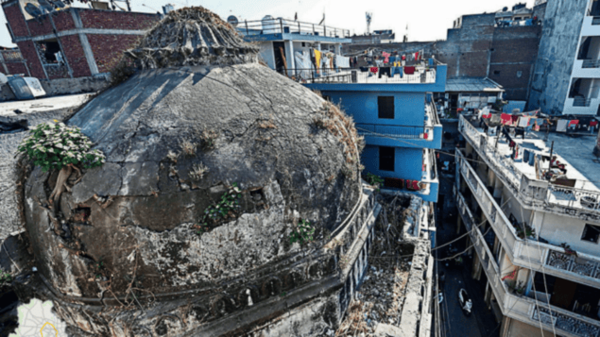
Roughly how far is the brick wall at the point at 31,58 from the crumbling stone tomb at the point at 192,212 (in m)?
12.4

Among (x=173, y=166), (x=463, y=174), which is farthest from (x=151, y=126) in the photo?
(x=463, y=174)

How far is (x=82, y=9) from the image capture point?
557 inches

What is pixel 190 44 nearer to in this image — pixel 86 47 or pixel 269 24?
pixel 269 24

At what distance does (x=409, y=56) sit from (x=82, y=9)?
26.7 meters

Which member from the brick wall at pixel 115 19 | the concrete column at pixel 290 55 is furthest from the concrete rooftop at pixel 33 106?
the concrete column at pixel 290 55

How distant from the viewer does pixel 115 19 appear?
15289 millimetres

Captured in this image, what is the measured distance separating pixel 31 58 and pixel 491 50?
39.2 metres

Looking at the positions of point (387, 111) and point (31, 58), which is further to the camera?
point (31, 58)

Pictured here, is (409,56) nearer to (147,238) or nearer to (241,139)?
(241,139)

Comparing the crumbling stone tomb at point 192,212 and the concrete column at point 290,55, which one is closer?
the crumbling stone tomb at point 192,212

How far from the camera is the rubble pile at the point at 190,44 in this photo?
26.1 ft

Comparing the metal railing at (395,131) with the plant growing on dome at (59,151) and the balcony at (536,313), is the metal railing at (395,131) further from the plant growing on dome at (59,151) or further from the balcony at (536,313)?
the plant growing on dome at (59,151)

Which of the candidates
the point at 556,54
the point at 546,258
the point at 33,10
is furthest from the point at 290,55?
the point at 556,54

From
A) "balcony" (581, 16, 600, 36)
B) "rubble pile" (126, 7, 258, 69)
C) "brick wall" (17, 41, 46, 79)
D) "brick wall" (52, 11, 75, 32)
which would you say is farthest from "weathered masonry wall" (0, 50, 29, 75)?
"balcony" (581, 16, 600, 36)
